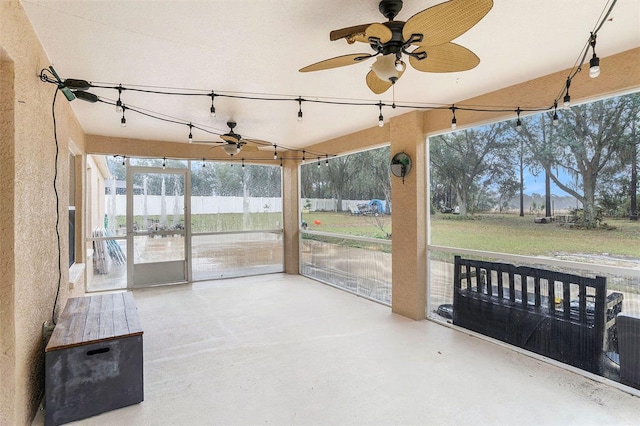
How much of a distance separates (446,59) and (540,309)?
248 centimetres

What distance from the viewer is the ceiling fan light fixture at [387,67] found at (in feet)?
5.88

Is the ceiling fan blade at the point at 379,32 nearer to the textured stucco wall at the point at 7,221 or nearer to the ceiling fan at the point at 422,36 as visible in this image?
the ceiling fan at the point at 422,36

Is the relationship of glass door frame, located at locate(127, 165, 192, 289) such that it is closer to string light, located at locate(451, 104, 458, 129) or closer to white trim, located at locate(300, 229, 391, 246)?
white trim, located at locate(300, 229, 391, 246)

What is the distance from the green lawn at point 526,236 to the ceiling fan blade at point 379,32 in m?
2.53

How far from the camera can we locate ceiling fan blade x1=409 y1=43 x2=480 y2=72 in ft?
6.02

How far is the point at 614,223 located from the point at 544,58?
1471 millimetres

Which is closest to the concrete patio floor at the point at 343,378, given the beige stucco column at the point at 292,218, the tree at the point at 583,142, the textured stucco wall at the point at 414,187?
the textured stucco wall at the point at 414,187

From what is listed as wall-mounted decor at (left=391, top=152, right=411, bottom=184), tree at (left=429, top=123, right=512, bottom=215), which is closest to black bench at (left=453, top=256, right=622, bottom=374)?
tree at (left=429, top=123, right=512, bottom=215)

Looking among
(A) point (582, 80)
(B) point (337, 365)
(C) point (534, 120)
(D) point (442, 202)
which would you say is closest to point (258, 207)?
(D) point (442, 202)

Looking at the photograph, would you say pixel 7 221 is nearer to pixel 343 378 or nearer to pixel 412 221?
pixel 343 378

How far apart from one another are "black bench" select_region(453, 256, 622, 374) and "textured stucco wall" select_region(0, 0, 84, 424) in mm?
3801

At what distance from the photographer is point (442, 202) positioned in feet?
13.3

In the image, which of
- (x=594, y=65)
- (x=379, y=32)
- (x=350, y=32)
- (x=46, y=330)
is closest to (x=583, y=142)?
(x=594, y=65)

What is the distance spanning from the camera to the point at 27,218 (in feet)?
6.80
